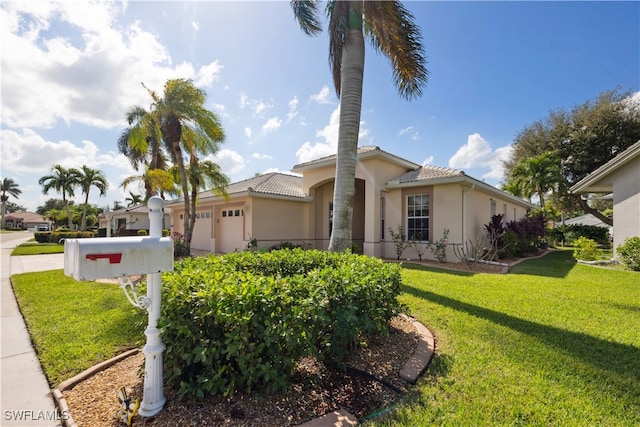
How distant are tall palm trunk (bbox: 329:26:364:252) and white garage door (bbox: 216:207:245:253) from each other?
29.6 ft

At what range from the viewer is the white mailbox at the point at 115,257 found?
6.66ft

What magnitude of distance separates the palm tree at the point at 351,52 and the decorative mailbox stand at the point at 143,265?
5543 millimetres

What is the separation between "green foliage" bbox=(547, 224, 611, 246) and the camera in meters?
24.1

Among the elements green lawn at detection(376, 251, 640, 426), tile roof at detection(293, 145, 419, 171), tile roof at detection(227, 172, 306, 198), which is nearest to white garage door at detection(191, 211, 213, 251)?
tile roof at detection(227, 172, 306, 198)

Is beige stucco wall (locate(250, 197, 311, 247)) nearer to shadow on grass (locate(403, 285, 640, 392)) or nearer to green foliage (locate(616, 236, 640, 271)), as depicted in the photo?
shadow on grass (locate(403, 285, 640, 392))

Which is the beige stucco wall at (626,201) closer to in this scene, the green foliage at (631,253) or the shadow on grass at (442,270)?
the green foliage at (631,253)

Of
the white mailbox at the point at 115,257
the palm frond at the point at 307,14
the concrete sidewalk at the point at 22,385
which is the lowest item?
the concrete sidewalk at the point at 22,385

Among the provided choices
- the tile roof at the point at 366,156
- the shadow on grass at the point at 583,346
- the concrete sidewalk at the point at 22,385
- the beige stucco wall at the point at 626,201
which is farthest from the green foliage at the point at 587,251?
the concrete sidewalk at the point at 22,385

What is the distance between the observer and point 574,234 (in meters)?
24.1

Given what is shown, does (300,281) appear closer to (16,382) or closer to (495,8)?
(16,382)

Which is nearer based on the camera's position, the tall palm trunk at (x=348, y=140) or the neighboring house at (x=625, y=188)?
the tall palm trunk at (x=348, y=140)

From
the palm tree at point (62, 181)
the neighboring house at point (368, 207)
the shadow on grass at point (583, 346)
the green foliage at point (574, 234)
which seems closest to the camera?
the shadow on grass at point (583, 346)

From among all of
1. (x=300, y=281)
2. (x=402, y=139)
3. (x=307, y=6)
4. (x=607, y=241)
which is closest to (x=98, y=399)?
(x=300, y=281)

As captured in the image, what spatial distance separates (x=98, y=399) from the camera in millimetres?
2807
